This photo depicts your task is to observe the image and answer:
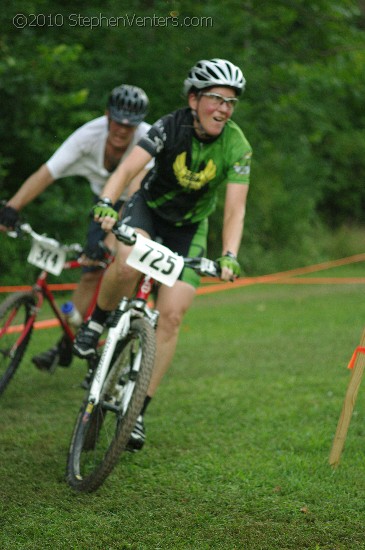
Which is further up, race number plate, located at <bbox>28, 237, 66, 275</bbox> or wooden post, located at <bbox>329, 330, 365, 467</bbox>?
race number plate, located at <bbox>28, 237, 66, 275</bbox>

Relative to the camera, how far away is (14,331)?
6.14 m

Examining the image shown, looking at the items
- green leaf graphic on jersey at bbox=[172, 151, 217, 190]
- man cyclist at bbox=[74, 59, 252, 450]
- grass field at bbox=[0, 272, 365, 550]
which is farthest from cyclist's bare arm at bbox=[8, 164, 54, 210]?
grass field at bbox=[0, 272, 365, 550]

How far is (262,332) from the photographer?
33.3 ft

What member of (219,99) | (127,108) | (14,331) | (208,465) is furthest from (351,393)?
(14,331)

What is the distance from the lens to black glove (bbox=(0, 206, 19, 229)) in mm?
5844

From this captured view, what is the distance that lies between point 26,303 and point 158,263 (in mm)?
2024

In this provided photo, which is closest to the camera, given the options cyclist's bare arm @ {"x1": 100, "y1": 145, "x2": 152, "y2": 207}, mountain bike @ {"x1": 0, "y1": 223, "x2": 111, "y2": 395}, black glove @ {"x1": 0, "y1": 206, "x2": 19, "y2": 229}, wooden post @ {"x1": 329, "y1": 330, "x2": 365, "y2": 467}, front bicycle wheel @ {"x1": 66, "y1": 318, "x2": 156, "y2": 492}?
front bicycle wheel @ {"x1": 66, "y1": 318, "x2": 156, "y2": 492}

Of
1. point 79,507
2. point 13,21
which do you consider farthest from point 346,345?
point 13,21

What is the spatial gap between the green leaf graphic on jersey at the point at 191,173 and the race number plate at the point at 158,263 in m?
0.78

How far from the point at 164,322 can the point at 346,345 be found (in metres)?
4.55

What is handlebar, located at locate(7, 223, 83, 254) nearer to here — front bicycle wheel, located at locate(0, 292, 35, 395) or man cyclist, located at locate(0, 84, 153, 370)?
man cyclist, located at locate(0, 84, 153, 370)

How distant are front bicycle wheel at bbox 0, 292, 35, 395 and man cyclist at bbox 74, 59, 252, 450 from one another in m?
0.96

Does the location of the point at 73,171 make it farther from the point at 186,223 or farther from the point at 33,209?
the point at 33,209

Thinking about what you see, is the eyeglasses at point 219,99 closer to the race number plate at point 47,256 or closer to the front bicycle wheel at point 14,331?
the race number plate at point 47,256
